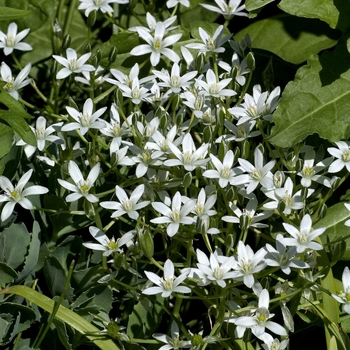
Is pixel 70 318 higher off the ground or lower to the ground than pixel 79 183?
lower

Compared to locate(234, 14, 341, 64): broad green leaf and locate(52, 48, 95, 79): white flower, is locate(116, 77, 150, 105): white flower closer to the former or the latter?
locate(52, 48, 95, 79): white flower

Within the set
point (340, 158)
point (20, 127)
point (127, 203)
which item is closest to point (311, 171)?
point (340, 158)

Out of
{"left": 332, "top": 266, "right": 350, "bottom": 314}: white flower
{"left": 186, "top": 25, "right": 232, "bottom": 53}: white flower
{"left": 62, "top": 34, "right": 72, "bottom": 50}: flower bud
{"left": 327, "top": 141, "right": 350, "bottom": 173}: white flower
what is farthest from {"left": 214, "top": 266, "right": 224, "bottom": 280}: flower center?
{"left": 62, "top": 34, "right": 72, "bottom": 50}: flower bud

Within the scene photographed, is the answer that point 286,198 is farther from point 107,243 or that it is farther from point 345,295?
point 107,243

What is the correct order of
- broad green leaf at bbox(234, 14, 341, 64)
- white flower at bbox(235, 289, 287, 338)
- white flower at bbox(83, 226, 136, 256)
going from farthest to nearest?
broad green leaf at bbox(234, 14, 341, 64)
white flower at bbox(83, 226, 136, 256)
white flower at bbox(235, 289, 287, 338)

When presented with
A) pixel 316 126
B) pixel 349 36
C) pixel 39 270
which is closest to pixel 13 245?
pixel 39 270

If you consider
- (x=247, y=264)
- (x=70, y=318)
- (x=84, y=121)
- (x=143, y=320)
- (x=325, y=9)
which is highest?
(x=325, y=9)
